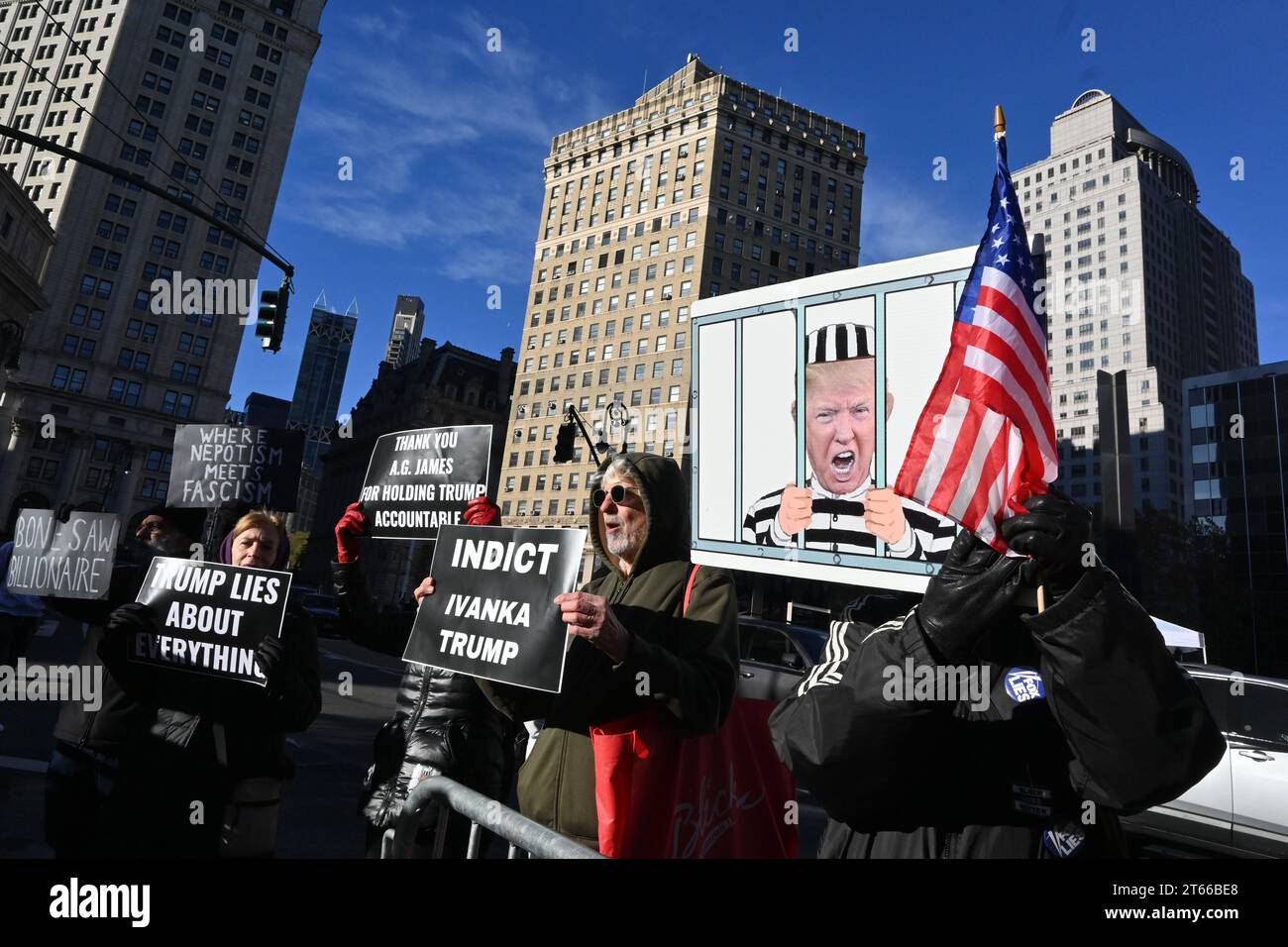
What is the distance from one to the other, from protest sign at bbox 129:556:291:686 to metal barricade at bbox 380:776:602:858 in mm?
1030

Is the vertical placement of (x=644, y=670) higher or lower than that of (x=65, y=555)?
lower

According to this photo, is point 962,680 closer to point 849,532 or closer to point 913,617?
point 913,617

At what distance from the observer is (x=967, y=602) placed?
1588 mm

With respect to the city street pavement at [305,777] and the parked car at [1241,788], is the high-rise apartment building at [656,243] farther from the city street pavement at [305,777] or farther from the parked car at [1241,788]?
the parked car at [1241,788]

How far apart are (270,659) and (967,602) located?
9.50ft

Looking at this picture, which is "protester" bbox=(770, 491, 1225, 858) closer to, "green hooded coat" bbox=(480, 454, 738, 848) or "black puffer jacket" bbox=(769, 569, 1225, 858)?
"black puffer jacket" bbox=(769, 569, 1225, 858)

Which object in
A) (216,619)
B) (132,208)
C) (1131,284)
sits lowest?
(216,619)

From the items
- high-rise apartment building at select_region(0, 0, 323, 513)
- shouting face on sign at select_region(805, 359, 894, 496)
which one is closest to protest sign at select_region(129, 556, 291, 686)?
shouting face on sign at select_region(805, 359, 894, 496)

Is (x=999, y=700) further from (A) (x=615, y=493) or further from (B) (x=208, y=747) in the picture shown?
(B) (x=208, y=747)

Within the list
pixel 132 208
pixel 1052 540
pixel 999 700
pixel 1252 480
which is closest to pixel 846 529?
pixel 999 700

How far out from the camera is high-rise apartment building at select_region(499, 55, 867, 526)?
246ft

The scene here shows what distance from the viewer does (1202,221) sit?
413ft
